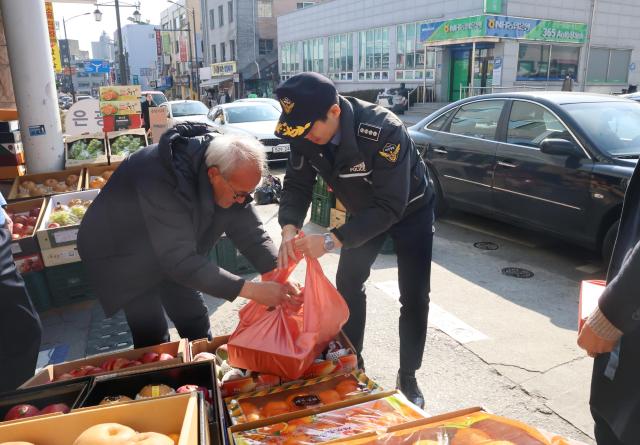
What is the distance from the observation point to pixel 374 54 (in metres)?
30.5

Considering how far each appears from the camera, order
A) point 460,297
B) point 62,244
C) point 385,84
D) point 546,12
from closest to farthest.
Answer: point 62,244
point 460,297
point 546,12
point 385,84

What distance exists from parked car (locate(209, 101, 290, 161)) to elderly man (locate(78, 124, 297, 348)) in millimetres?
8566

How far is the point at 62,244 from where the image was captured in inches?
164

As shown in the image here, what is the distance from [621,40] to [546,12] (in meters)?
6.57

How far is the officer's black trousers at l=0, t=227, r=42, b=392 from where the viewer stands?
97.8 inches

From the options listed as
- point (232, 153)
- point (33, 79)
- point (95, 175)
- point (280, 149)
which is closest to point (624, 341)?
point (232, 153)

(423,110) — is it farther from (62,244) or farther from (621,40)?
(62,244)

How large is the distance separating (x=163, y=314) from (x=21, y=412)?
100 cm

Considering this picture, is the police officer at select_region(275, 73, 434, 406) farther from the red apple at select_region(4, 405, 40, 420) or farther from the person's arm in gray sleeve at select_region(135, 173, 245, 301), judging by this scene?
the red apple at select_region(4, 405, 40, 420)

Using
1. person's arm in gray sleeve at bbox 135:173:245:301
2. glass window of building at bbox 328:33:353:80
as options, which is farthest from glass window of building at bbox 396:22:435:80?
person's arm in gray sleeve at bbox 135:173:245:301

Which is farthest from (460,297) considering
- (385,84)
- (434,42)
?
(385,84)

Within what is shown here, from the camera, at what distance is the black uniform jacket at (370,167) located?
7.94ft

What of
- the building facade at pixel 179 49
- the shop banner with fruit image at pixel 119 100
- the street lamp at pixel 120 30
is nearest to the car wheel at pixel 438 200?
the shop banner with fruit image at pixel 119 100

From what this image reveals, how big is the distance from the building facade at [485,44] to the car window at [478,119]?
17.2 metres
